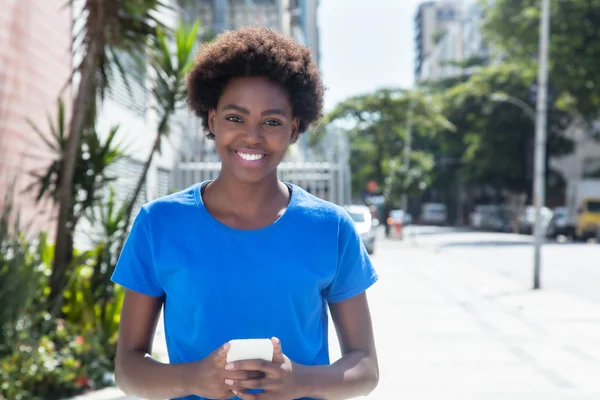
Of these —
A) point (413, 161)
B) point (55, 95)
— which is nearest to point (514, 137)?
point (413, 161)

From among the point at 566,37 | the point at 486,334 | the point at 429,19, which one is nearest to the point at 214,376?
the point at 486,334

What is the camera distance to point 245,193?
2049 mm

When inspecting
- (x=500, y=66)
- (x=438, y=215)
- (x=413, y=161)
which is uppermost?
(x=500, y=66)

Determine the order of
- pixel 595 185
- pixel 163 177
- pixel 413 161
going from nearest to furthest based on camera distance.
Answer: pixel 163 177 < pixel 595 185 < pixel 413 161

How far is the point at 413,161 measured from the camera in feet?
179

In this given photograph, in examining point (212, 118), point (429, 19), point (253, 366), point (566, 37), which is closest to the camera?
point (253, 366)

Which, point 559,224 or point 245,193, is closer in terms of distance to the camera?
point 245,193

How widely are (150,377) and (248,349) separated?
32 cm

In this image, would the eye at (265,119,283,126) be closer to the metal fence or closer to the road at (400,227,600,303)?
the metal fence

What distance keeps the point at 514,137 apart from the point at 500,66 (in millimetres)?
3876

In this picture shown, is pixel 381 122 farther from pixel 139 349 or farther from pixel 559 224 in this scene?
pixel 139 349

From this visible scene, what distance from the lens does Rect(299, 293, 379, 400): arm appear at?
1931 mm

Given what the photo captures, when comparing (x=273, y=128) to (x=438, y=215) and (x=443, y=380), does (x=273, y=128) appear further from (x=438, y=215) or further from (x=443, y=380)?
(x=438, y=215)

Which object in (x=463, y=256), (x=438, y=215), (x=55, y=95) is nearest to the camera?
(x=55, y=95)
